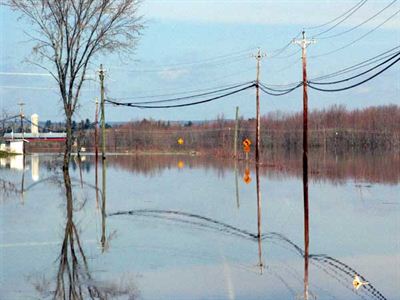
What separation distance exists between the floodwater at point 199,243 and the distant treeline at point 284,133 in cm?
6014

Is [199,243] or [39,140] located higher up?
[39,140]

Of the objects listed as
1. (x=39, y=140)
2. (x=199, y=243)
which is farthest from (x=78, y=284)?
(x=39, y=140)

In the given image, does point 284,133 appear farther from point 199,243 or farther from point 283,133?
point 199,243

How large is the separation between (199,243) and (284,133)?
259ft

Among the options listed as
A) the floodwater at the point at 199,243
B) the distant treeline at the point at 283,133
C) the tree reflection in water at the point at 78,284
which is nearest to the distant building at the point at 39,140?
the distant treeline at the point at 283,133

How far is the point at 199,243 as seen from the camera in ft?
40.7

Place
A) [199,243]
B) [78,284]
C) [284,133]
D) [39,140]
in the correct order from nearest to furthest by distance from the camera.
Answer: [78,284], [199,243], [39,140], [284,133]

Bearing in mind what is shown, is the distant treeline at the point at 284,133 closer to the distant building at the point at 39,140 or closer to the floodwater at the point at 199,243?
the distant building at the point at 39,140

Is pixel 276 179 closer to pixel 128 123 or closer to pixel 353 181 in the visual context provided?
pixel 353 181

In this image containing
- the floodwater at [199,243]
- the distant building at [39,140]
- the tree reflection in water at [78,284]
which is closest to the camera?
the tree reflection in water at [78,284]

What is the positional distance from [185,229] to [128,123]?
84.0 m

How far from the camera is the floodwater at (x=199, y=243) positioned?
8.67m

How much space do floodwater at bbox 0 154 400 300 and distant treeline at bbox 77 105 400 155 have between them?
60135 mm

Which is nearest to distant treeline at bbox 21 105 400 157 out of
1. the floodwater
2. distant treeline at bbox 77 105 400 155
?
distant treeline at bbox 77 105 400 155
